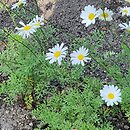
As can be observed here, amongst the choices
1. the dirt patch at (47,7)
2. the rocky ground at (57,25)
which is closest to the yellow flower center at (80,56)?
the rocky ground at (57,25)

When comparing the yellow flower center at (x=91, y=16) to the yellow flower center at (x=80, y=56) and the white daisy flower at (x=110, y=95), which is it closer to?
the yellow flower center at (x=80, y=56)

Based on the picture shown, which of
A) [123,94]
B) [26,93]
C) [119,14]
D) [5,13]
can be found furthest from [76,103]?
[5,13]

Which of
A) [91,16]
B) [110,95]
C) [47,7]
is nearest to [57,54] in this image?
[91,16]

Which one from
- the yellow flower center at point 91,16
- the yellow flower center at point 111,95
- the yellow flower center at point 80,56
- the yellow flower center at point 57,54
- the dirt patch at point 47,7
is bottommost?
the yellow flower center at point 111,95

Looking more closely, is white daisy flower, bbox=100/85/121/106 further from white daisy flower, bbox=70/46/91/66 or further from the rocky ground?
the rocky ground

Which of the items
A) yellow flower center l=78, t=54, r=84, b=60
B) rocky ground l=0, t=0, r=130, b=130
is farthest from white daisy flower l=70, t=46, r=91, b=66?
rocky ground l=0, t=0, r=130, b=130

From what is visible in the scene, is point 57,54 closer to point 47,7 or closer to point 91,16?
point 91,16

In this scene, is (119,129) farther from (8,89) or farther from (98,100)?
(8,89)

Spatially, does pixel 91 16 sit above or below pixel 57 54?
above
